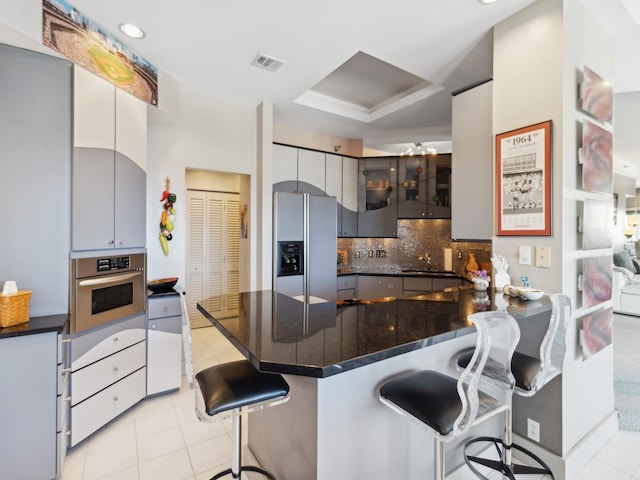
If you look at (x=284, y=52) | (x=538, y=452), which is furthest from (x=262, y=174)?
(x=538, y=452)

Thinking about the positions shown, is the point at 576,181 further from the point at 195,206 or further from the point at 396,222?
the point at 195,206

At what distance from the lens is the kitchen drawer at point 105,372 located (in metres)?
2.05

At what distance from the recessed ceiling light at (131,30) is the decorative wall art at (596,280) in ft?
11.7

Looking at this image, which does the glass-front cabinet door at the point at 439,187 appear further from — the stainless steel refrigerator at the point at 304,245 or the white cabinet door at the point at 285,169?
the white cabinet door at the point at 285,169

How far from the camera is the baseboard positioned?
5.97 ft

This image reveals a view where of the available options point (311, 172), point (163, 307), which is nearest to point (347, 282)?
point (311, 172)

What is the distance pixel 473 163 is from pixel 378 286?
2179 mm

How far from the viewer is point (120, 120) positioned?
239cm

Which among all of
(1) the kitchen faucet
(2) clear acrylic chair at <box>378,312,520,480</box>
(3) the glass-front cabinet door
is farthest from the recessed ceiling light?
(1) the kitchen faucet

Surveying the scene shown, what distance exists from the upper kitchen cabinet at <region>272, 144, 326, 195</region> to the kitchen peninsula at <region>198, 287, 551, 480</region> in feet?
8.66

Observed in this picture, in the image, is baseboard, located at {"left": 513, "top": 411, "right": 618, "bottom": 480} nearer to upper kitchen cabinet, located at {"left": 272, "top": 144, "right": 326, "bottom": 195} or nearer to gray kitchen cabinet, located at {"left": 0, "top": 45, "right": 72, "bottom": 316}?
gray kitchen cabinet, located at {"left": 0, "top": 45, "right": 72, "bottom": 316}

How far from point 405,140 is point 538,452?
4017mm

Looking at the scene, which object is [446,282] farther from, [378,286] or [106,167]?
[106,167]

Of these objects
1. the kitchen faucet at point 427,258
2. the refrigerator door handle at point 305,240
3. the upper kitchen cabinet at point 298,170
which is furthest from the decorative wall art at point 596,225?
the upper kitchen cabinet at point 298,170
